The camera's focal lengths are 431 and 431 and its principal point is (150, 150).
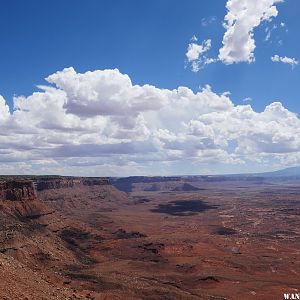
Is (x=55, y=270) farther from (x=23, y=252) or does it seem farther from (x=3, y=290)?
(x=3, y=290)

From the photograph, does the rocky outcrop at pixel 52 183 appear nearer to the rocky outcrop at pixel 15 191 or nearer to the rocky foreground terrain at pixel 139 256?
the rocky foreground terrain at pixel 139 256

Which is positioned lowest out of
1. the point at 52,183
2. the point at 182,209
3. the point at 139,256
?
the point at 182,209

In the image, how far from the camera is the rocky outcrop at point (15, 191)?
341 feet

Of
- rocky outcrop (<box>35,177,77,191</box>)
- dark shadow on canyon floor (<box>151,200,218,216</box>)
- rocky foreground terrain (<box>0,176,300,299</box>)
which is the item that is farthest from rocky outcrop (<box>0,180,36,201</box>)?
dark shadow on canyon floor (<box>151,200,218,216</box>)

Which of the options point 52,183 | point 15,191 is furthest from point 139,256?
point 52,183

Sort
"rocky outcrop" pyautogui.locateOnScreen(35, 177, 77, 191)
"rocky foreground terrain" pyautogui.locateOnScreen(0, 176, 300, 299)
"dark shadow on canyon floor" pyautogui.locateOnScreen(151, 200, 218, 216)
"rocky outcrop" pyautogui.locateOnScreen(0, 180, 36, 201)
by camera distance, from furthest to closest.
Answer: "dark shadow on canyon floor" pyautogui.locateOnScreen(151, 200, 218, 216), "rocky outcrop" pyautogui.locateOnScreen(35, 177, 77, 191), "rocky outcrop" pyautogui.locateOnScreen(0, 180, 36, 201), "rocky foreground terrain" pyautogui.locateOnScreen(0, 176, 300, 299)

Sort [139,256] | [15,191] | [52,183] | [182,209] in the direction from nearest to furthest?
[139,256] → [15,191] → [52,183] → [182,209]

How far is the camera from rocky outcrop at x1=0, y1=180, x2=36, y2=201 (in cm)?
10407

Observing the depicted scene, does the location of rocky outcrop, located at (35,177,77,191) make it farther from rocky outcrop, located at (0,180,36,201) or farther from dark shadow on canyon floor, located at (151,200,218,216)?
rocky outcrop, located at (0,180,36,201)

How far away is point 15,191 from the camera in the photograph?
106000 mm

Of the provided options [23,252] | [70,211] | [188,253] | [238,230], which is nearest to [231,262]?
[188,253]

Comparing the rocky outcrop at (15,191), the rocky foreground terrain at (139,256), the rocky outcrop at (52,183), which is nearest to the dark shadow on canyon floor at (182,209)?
the rocky foreground terrain at (139,256)

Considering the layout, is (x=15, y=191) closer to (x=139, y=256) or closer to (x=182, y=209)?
(x=139, y=256)

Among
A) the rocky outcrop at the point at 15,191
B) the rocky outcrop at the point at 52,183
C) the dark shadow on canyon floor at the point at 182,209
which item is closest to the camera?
the rocky outcrop at the point at 15,191
